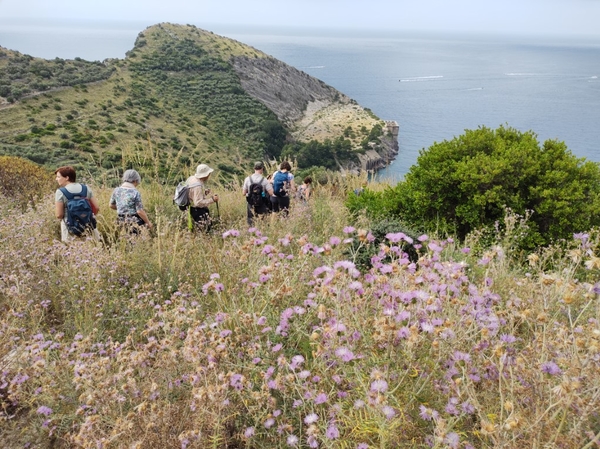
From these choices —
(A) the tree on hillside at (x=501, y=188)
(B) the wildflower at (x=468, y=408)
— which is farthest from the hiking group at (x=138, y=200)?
(B) the wildflower at (x=468, y=408)

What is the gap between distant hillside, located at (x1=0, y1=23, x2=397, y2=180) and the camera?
43094 millimetres

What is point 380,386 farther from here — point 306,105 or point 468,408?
point 306,105

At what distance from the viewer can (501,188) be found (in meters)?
5.55

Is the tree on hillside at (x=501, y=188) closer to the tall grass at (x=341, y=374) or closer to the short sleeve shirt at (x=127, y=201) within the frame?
the tall grass at (x=341, y=374)

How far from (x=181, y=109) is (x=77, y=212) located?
68.9 m

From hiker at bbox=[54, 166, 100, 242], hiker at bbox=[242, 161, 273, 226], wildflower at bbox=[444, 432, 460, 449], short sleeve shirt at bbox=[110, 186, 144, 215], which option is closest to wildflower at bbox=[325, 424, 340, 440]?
wildflower at bbox=[444, 432, 460, 449]

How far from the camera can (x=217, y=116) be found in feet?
238

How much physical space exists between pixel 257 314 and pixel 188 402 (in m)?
0.60

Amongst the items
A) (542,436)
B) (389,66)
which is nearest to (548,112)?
(542,436)

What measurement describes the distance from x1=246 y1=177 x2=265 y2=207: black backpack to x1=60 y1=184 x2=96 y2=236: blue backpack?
2581 millimetres

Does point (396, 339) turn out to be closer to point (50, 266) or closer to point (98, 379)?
point (98, 379)

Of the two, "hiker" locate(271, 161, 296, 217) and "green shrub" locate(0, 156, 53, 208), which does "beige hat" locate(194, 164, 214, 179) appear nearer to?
"hiker" locate(271, 161, 296, 217)

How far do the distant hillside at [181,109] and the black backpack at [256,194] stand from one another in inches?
691

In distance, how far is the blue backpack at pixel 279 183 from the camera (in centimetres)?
767
